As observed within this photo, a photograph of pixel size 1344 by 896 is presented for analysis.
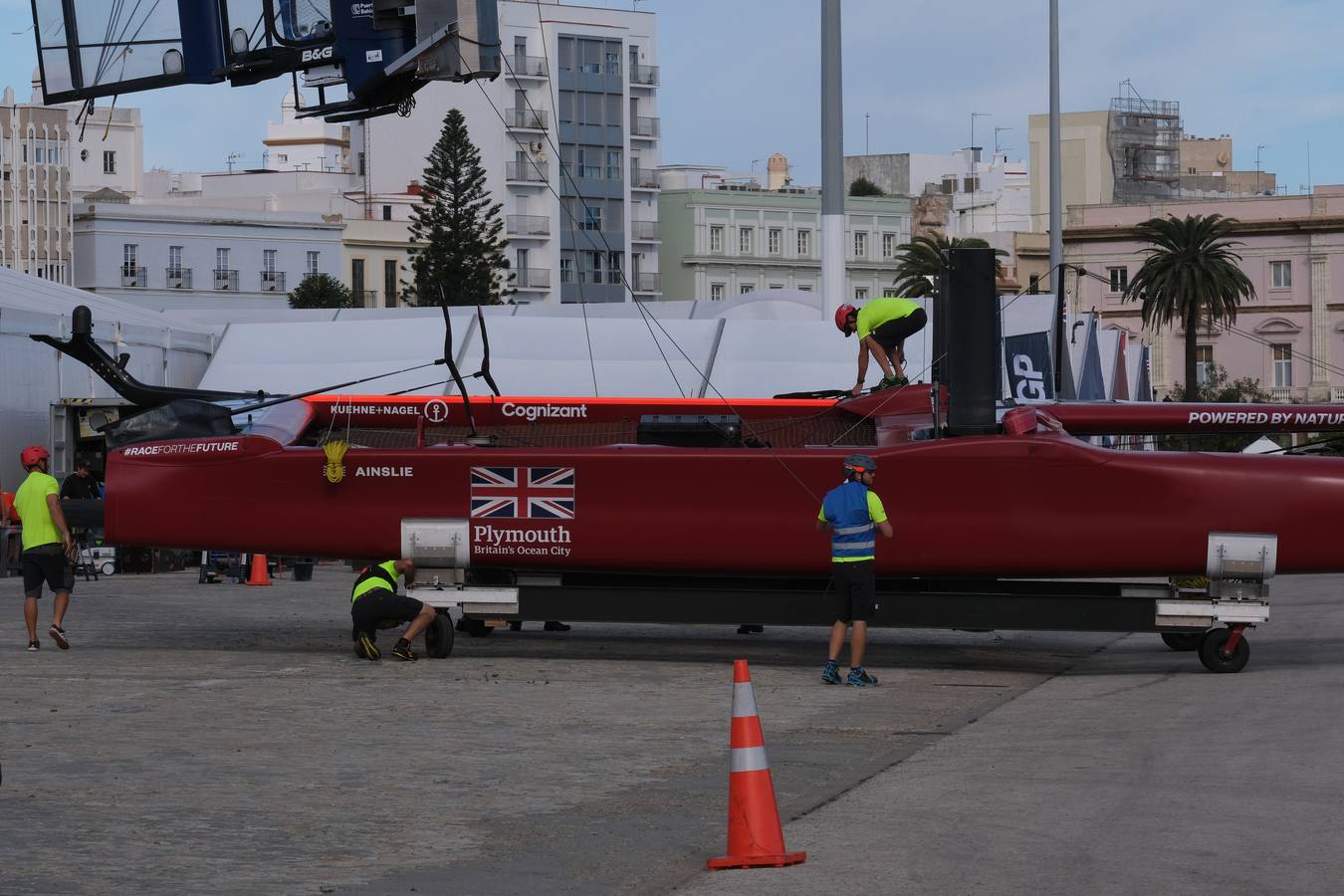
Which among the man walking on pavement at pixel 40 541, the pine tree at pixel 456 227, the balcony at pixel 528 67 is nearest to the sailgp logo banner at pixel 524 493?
the man walking on pavement at pixel 40 541

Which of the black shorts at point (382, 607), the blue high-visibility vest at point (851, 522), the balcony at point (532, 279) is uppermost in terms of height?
the balcony at point (532, 279)

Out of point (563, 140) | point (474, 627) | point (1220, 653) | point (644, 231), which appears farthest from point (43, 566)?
point (644, 231)

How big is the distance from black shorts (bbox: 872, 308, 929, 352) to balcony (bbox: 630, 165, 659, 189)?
92.6 m

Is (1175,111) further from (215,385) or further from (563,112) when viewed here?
(215,385)

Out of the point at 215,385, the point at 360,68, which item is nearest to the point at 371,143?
the point at 215,385

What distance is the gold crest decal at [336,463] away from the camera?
1534 centimetres

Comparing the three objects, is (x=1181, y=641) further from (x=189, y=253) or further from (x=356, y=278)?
(x=356, y=278)

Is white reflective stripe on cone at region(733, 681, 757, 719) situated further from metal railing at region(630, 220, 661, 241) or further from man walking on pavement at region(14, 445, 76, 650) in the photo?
metal railing at region(630, 220, 661, 241)

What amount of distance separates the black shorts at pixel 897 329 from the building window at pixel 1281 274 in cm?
7908

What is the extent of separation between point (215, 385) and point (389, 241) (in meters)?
64.9

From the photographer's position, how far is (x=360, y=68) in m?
16.8

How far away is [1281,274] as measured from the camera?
90.8m

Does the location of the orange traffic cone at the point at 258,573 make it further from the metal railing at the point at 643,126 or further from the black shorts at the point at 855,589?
the metal railing at the point at 643,126

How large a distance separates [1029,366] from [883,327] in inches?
713
